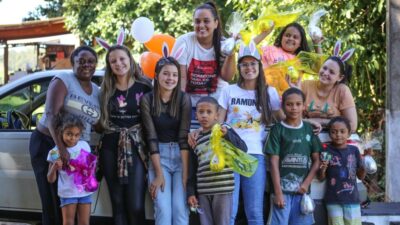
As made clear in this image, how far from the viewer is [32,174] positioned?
447 centimetres

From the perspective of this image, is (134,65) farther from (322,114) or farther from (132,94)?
(322,114)

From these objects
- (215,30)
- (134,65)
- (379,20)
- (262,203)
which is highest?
(379,20)

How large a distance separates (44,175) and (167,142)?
39.4 inches

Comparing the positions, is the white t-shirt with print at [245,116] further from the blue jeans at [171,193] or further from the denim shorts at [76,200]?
the denim shorts at [76,200]

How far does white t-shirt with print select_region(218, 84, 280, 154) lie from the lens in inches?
155

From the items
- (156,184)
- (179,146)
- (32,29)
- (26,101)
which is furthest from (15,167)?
(32,29)

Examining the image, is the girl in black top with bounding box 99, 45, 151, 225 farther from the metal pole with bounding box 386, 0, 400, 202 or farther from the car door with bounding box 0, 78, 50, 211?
the metal pole with bounding box 386, 0, 400, 202

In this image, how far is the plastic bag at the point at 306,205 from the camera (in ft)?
12.6

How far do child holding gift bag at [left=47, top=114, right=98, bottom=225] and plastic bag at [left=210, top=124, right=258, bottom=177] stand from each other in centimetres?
93

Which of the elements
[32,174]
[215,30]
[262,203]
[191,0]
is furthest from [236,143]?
[191,0]

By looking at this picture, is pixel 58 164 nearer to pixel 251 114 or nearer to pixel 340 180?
pixel 251 114

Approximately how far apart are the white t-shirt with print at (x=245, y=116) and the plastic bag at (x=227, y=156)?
0.16m

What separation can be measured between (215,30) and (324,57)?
973 mm

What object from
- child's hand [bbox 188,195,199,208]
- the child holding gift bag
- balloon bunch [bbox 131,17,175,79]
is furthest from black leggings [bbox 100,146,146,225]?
balloon bunch [bbox 131,17,175,79]
